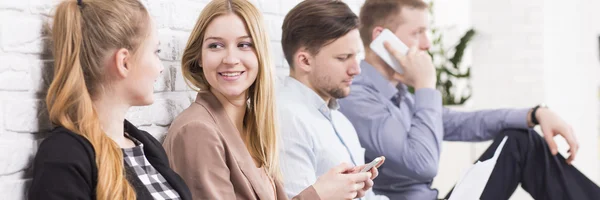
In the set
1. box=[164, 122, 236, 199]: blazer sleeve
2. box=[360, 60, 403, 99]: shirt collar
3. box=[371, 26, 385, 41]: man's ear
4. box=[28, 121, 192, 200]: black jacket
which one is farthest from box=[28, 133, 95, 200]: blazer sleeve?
box=[371, 26, 385, 41]: man's ear

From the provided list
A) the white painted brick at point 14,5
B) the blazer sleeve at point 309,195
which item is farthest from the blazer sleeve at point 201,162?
the white painted brick at point 14,5

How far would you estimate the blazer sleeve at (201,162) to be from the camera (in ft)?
5.33

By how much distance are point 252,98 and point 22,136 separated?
25.2 inches

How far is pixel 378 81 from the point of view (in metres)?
2.66

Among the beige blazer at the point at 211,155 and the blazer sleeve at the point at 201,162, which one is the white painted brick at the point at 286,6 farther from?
the blazer sleeve at the point at 201,162

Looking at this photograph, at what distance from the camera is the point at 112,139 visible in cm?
142

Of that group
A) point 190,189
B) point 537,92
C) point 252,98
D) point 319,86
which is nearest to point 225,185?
point 190,189

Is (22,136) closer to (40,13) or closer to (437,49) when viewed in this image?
(40,13)

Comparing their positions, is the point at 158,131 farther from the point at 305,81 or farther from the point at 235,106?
the point at 305,81

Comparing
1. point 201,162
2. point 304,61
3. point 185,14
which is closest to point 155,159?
point 201,162

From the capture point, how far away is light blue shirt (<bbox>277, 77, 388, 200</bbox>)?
2.05 metres

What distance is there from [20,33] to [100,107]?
197 millimetres

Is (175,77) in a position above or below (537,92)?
above

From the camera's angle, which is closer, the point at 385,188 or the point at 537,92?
the point at 385,188
